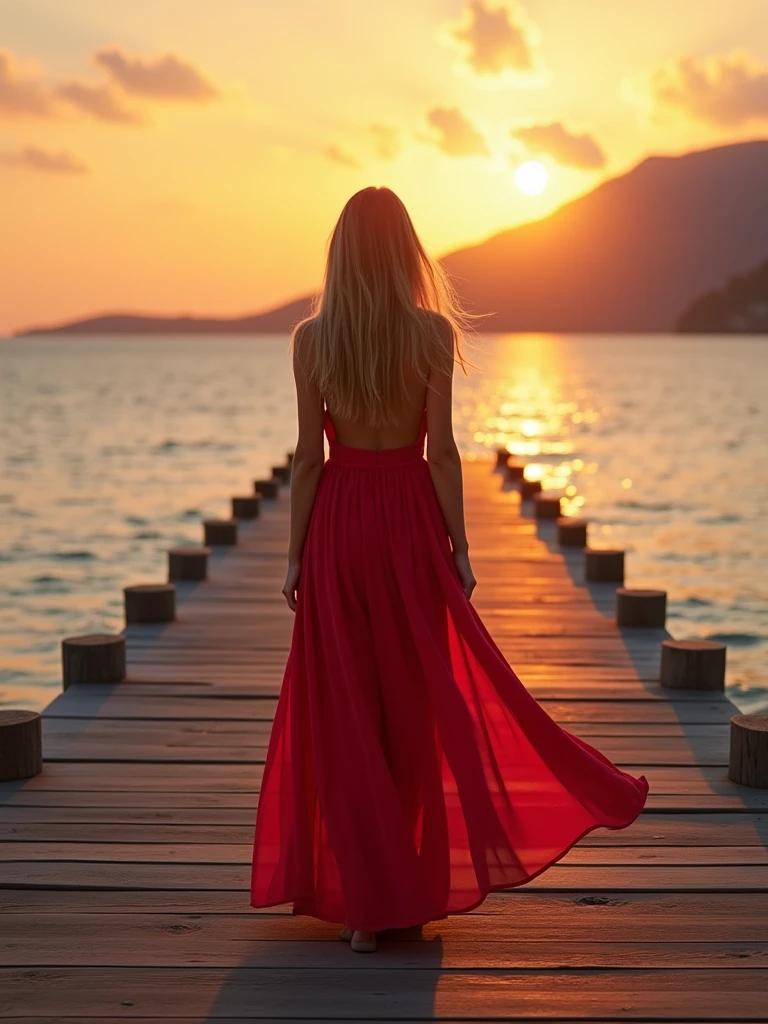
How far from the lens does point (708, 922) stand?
4.37m

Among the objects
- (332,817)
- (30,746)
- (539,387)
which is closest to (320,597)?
(332,817)

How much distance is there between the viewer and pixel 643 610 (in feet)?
30.7

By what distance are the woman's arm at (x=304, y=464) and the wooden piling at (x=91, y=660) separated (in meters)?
3.35

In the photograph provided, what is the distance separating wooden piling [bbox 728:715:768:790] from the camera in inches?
226

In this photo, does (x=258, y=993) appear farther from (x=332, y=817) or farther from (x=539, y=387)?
(x=539, y=387)

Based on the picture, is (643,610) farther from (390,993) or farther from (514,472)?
(514,472)

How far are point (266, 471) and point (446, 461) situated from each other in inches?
1360

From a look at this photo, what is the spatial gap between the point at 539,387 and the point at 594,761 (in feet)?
298

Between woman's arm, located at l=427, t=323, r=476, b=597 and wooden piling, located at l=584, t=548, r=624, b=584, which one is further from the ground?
woman's arm, located at l=427, t=323, r=476, b=597

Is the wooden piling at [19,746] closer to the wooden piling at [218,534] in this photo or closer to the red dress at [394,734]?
the red dress at [394,734]

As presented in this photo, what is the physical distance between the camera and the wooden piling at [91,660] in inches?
298

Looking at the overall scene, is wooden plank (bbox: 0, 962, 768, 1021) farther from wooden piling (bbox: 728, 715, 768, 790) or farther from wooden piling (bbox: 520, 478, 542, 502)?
wooden piling (bbox: 520, 478, 542, 502)

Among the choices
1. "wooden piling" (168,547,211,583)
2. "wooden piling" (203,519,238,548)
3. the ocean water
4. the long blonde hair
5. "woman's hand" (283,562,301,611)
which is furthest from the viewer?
the ocean water

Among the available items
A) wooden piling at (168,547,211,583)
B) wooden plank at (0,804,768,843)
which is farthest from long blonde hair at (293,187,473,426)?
wooden piling at (168,547,211,583)
